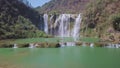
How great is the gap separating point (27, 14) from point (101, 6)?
109 ft

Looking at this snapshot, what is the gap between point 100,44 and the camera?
207 feet

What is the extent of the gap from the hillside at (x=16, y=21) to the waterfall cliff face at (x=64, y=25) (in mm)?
7416

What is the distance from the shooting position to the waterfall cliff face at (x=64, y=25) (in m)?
117

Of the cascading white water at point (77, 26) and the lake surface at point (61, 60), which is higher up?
the cascading white water at point (77, 26)

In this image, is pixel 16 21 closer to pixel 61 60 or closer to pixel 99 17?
pixel 99 17

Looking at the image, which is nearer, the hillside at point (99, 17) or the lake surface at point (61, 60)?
the lake surface at point (61, 60)

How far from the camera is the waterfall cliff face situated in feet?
384

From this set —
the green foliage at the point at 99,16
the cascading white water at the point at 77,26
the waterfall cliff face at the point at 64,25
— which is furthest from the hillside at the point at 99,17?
the waterfall cliff face at the point at 64,25

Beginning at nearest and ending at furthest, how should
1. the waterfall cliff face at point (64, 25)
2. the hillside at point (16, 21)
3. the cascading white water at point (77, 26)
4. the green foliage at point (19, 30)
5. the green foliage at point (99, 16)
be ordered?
the green foliage at point (19, 30) → the hillside at point (16, 21) → the green foliage at point (99, 16) → the cascading white water at point (77, 26) → the waterfall cliff face at point (64, 25)

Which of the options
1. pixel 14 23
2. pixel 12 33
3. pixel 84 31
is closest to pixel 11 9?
pixel 14 23

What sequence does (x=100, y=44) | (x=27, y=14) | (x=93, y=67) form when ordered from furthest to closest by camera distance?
(x=27, y=14) < (x=100, y=44) < (x=93, y=67)

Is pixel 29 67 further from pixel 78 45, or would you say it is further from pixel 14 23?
pixel 14 23

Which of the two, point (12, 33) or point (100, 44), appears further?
point (12, 33)

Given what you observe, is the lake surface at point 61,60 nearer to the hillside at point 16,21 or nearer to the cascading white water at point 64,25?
the hillside at point 16,21
